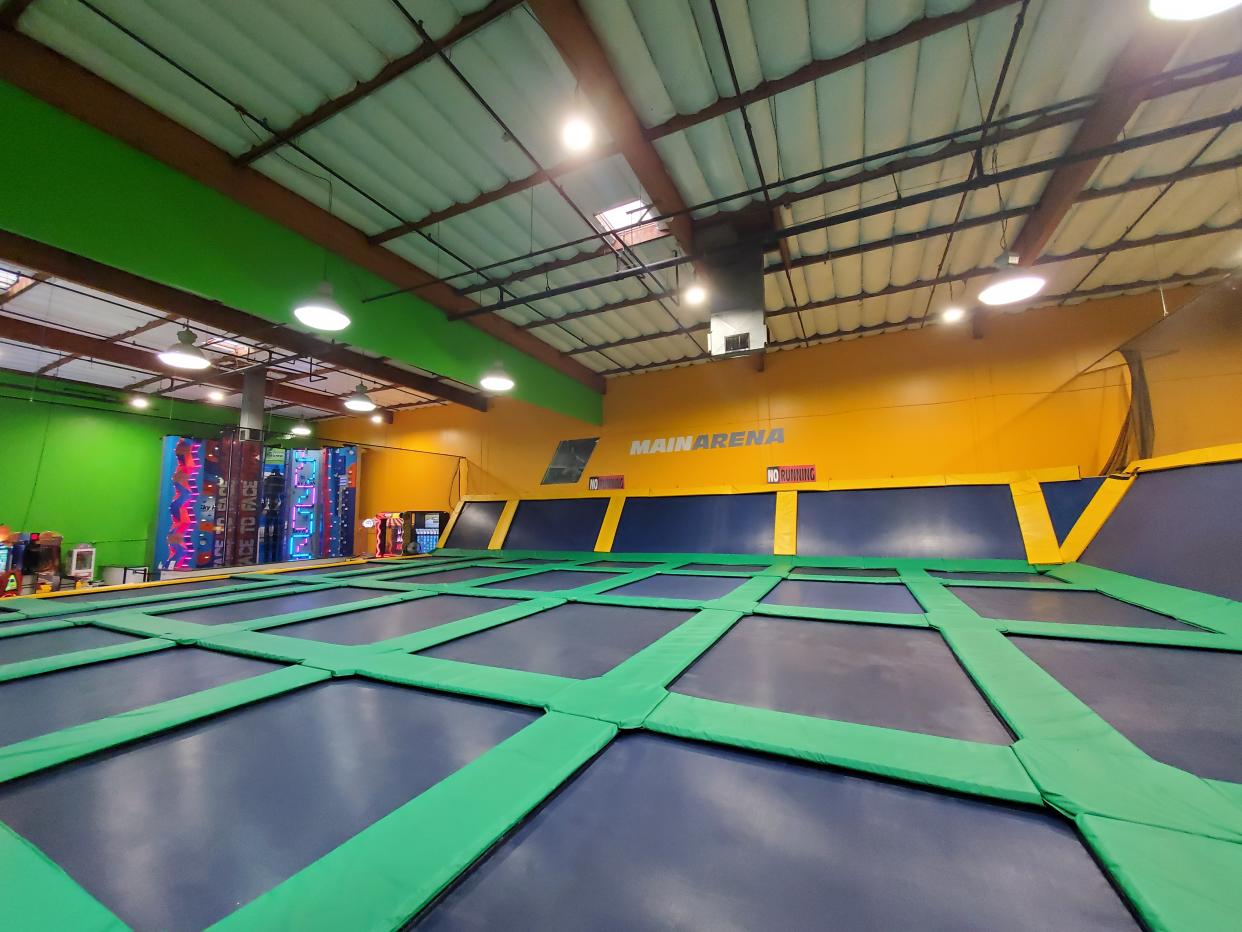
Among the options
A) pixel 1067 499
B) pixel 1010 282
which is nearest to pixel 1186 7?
pixel 1010 282

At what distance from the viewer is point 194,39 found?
8.96 ft

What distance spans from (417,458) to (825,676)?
36.1ft

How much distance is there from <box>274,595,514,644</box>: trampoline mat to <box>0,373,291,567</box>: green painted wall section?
319 inches

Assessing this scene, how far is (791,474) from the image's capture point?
7285 millimetres

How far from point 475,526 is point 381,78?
5081 millimetres

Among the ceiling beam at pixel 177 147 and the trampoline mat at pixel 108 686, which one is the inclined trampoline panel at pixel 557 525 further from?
the trampoline mat at pixel 108 686

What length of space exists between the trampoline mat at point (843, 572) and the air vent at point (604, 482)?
4722mm

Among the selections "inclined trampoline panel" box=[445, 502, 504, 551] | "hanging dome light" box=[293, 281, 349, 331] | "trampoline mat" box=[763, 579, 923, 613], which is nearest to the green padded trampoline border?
"trampoline mat" box=[763, 579, 923, 613]

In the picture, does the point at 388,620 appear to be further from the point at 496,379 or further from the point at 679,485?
the point at 679,485

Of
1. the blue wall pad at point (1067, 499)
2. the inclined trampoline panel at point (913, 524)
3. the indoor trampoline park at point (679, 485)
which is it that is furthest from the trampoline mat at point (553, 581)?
the blue wall pad at point (1067, 499)

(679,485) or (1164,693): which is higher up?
(679,485)

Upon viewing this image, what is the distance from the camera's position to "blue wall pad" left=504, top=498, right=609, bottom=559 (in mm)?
5910

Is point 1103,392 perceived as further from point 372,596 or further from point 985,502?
point 372,596

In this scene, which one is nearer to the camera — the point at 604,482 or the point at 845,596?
the point at 845,596
